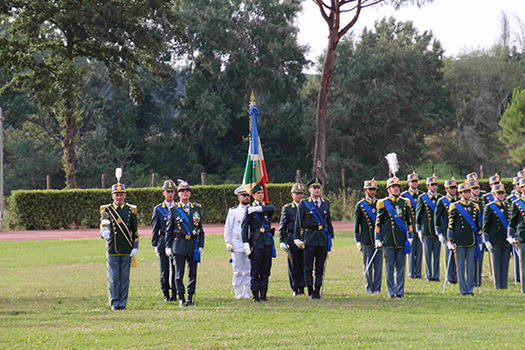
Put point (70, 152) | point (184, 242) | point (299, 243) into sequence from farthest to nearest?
point (70, 152) < point (299, 243) < point (184, 242)

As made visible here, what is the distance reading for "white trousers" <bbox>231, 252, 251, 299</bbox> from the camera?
1090 centimetres

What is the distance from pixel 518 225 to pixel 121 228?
260 inches

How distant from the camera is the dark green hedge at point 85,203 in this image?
28.3 metres

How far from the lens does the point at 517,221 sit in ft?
36.8

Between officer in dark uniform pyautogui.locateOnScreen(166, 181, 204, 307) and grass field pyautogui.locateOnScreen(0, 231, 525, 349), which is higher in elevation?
officer in dark uniform pyautogui.locateOnScreen(166, 181, 204, 307)

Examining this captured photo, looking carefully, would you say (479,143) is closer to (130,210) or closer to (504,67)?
(504,67)

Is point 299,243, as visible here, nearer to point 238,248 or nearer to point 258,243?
point 258,243

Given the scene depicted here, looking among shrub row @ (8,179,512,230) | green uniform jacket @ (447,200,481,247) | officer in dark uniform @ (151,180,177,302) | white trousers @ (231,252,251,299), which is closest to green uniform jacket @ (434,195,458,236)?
green uniform jacket @ (447,200,481,247)

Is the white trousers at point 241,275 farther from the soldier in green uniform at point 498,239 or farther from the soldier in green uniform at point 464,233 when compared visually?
the soldier in green uniform at point 498,239

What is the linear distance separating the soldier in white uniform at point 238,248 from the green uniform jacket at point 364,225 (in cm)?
202

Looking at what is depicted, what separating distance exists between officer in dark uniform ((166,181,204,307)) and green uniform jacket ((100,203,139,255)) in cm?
56

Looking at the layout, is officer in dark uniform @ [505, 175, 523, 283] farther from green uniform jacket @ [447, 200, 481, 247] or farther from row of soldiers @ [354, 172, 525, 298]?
green uniform jacket @ [447, 200, 481, 247]

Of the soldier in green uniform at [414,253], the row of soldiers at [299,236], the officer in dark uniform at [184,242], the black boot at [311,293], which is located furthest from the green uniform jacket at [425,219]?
the officer in dark uniform at [184,242]

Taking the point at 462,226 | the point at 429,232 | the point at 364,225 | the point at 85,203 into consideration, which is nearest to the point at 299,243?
the point at 364,225
